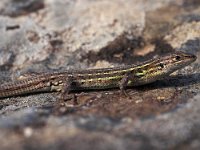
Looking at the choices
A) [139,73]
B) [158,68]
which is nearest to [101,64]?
[139,73]

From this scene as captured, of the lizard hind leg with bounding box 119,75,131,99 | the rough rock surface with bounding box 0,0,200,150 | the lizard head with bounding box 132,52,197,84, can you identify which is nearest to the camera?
the rough rock surface with bounding box 0,0,200,150

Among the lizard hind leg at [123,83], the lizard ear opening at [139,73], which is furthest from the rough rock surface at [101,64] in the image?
the lizard ear opening at [139,73]

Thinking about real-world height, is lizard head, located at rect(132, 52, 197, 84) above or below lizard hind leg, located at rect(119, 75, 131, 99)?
above

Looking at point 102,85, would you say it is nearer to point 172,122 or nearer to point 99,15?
point 172,122

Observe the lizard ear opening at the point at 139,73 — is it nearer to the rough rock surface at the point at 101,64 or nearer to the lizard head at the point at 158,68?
the lizard head at the point at 158,68

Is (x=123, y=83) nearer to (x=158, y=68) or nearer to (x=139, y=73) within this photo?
(x=139, y=73)

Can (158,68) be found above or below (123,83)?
above

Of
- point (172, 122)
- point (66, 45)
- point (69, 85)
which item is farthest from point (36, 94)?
point (172, 122)

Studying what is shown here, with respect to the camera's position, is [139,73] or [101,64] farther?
[101,64]

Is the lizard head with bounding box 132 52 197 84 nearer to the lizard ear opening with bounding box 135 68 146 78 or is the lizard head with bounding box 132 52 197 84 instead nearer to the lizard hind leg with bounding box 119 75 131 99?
the lizard ear opening with bounding box 135 68 146 78

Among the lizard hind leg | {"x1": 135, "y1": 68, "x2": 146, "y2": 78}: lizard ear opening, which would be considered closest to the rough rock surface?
the lizard hind leg
